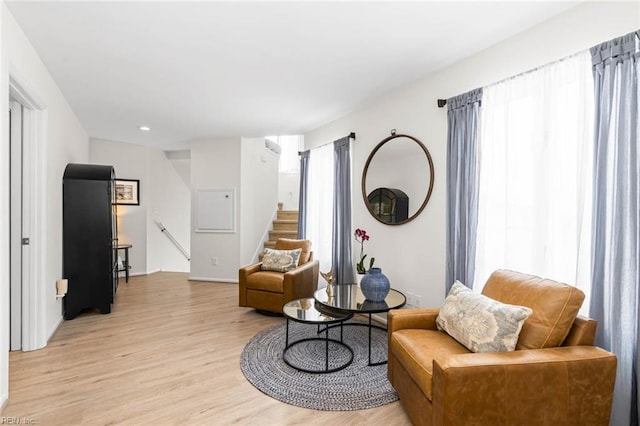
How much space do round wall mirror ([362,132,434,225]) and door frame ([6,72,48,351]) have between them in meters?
3.06

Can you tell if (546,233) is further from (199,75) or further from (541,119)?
(199,75)

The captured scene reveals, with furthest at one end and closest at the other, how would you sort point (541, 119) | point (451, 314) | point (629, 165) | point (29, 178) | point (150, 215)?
1. point (150, 215)
2. point (29, 178)
3. point (541, 119)
4. point (451, 314)
5. point (629, 165)

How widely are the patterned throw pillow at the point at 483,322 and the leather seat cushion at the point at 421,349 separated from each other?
0.22 ft

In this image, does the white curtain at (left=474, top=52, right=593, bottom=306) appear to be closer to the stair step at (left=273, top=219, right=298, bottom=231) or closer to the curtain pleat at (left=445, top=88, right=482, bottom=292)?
the curtain pleat at (left=445, top=88, right=482, bottom=292)

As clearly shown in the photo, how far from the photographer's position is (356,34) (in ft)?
7.41

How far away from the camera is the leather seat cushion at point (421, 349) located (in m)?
1.62

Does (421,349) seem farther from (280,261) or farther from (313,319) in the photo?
(280,261)

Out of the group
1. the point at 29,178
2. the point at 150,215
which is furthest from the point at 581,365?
the point at 150,215

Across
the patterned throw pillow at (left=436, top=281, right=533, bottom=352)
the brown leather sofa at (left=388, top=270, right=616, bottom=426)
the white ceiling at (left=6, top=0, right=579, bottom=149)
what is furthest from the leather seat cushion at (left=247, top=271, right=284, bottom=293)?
the brown leather sofa at (left=388, top=270, right=616, bottom=426)

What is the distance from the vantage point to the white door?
271 centimetres

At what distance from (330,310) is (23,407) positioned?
82.1 inches

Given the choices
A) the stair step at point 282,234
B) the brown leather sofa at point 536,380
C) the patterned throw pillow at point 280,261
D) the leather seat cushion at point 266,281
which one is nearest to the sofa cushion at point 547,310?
the brown leather sofa at point 536,380

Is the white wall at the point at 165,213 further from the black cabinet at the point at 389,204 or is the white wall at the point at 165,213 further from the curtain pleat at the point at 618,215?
the curtain pleat at the point at 618,215

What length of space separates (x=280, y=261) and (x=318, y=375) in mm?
1805
